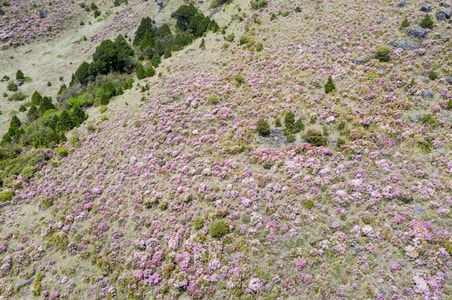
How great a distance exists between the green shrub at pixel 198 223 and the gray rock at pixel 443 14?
40.4m

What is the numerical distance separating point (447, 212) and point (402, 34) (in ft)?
89.4

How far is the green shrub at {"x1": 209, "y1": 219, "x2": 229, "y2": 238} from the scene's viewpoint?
23.0 metres

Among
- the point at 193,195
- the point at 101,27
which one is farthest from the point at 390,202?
the point at 101,27

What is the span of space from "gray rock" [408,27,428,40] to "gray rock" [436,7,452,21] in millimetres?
3372

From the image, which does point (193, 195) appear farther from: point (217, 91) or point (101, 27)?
point (101, 27)

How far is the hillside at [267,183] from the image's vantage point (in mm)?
20266

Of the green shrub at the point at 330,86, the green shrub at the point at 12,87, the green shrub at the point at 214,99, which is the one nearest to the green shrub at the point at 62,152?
the green shrub at the point at 214,99

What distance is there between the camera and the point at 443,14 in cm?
3841

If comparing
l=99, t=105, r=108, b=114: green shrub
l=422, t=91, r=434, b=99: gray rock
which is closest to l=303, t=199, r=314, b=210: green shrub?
l=422, t=91, r=434, b=99: gray rock

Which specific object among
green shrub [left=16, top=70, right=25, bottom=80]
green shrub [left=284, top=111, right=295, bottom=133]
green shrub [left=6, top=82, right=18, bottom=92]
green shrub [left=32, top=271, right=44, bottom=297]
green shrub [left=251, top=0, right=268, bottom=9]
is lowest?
green shrub [left=32, top=271, right=44, bottom=297]

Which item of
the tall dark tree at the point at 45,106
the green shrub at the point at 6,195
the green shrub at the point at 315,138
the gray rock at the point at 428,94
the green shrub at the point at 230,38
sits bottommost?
the gray rock at the point at 428,94

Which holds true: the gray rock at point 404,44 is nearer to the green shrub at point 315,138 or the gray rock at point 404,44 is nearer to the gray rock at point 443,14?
the gray rock at point 443,14

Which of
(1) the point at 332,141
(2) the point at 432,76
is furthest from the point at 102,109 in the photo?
(2) the point at 432,76

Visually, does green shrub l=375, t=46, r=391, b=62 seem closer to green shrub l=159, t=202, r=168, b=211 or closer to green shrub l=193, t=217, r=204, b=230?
green shrub l=193, t=217, r=204, b=230
